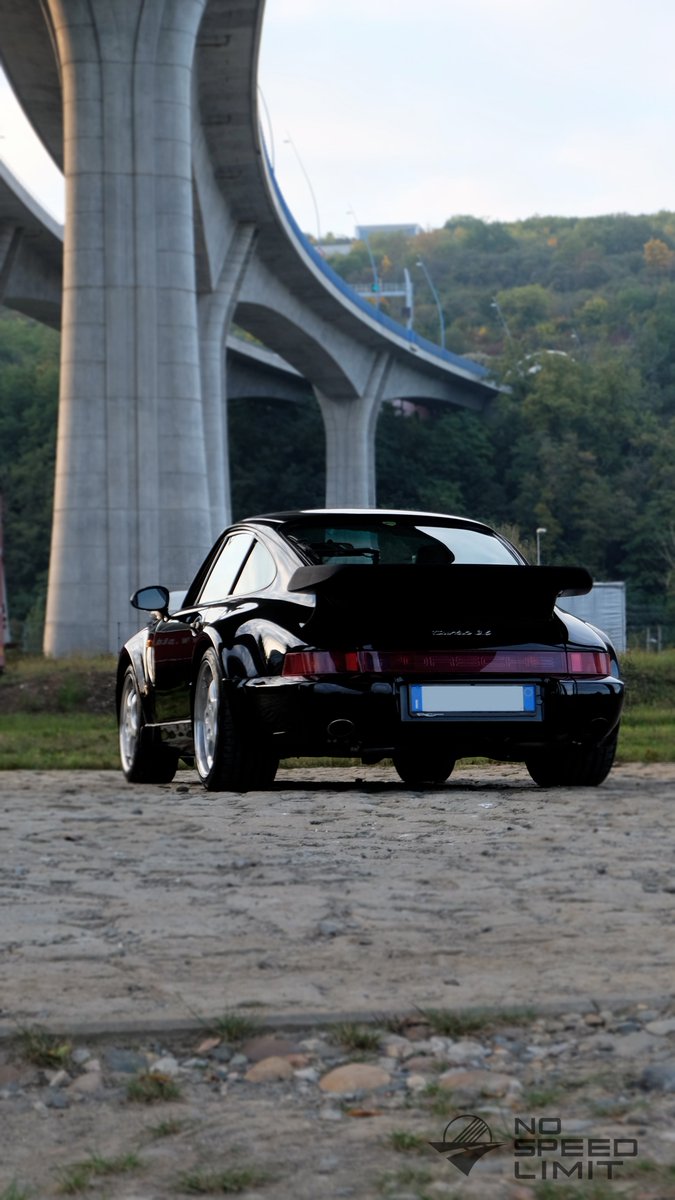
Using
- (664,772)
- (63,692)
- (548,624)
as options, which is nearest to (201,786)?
(548,624)

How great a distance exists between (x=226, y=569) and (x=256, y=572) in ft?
2.15

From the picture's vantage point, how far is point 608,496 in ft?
351

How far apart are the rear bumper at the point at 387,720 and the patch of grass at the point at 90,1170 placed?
554 centimetres

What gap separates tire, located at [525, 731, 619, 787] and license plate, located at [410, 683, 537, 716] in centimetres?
65

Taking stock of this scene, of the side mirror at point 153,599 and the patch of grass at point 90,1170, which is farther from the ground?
the side mirror at point 153,599

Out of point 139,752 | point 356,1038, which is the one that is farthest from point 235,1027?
point 139,752

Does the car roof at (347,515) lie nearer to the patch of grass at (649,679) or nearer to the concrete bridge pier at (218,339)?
the patch of grass at (649,679)

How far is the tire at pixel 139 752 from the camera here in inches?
419

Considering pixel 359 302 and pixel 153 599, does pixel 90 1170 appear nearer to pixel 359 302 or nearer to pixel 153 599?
pixel 153 599

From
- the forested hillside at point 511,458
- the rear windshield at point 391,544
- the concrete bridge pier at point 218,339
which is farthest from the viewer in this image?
the forested hillside at point 511,458

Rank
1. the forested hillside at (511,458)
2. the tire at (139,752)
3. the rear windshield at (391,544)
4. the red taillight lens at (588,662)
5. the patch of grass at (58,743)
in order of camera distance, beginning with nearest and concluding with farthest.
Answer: the red taillight lens at (588,662)
the rear windshield at (391,544)
the tire at (139,752)
the patch of grass at (58,743)
the forested hillside at (511,458)

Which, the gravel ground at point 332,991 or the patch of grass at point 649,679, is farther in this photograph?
the patch of grass at point 649,679

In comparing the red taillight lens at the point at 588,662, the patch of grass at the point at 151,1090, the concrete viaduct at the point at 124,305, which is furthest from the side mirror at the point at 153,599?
the concrete viaduct at the point at 124,305

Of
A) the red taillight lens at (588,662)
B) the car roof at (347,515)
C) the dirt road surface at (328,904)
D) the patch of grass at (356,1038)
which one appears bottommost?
the patch of grass at (356,1038)
